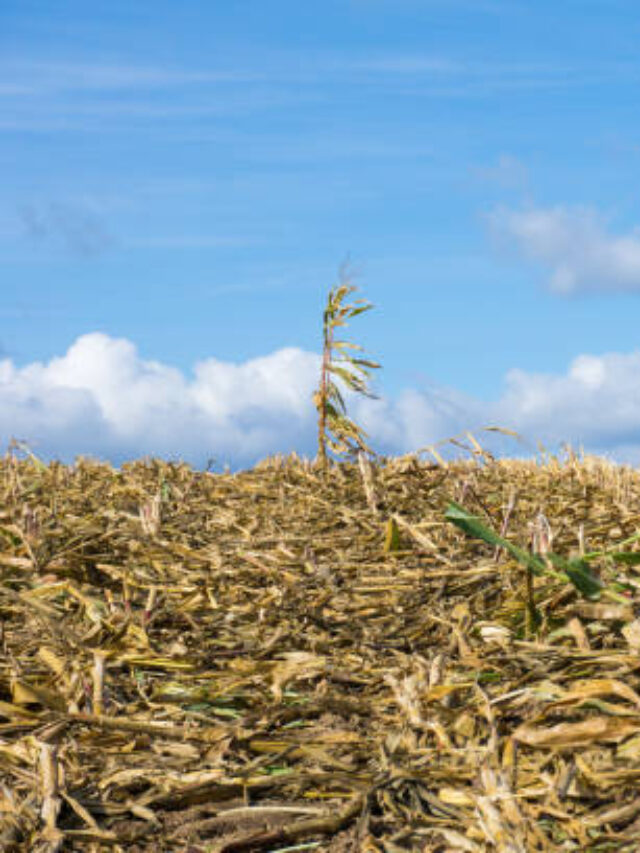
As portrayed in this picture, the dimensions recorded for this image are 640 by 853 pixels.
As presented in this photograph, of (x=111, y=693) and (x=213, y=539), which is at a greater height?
(x=213, y=539)

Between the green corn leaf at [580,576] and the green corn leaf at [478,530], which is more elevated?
the green corn leaf at [478,530]

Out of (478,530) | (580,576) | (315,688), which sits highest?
(478,530)

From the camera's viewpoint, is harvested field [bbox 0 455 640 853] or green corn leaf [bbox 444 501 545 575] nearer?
harvested field [bbox 0 455 640 853]

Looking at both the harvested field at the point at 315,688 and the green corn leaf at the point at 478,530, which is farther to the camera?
the green corn leaf at the point at 478,530

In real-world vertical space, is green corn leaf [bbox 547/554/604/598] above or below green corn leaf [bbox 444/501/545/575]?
below

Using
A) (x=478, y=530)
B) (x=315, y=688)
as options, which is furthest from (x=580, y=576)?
(x=315, y=688)

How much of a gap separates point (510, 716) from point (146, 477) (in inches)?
192

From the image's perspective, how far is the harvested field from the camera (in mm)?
2643

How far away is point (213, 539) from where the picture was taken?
215 inches

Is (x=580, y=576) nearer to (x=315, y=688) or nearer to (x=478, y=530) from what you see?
(x=478, y=530)

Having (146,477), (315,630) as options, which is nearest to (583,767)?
(315,630)

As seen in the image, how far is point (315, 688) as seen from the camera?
3502 mm

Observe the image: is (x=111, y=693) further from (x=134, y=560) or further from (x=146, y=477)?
(x=146, y=477)

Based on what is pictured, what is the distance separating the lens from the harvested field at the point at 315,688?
2.64 m
